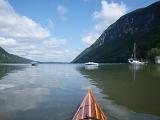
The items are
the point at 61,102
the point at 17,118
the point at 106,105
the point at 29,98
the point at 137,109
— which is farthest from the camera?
the point at 29,98

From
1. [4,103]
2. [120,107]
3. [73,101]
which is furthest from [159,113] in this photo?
[4,103]

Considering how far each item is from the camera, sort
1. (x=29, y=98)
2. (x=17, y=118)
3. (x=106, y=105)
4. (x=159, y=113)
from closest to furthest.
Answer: (x=17, y=118), (x=159, y=113), (x=106, y=105), (x=29, y=98)

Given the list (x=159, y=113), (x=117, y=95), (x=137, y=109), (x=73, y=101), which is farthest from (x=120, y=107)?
(x=117, y=95)

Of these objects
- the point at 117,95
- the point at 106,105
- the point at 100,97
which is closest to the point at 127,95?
the point at 117,95

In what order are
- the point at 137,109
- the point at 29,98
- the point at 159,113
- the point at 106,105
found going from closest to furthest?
the point at 159,113, the point at 137,109, the point at 106,105, the point at 29,98

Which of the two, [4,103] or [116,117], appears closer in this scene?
[116,117]

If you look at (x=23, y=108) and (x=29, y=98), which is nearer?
(x=23, y=108)

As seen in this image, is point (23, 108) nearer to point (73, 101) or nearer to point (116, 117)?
point (73, 101)

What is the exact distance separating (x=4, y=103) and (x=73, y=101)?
885 centimetres

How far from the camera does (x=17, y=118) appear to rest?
27172 mm

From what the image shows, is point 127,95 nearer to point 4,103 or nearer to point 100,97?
point 100,97

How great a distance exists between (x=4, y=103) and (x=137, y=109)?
1664 cm

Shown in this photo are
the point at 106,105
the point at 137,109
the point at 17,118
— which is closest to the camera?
the point at 17,118

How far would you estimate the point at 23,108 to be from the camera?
32312mm
